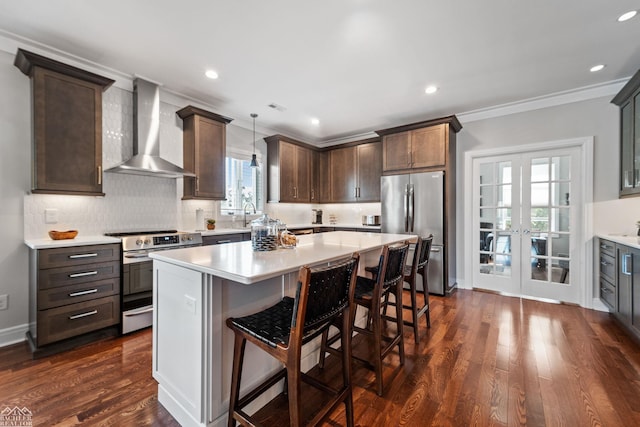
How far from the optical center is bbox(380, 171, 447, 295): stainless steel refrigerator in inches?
155


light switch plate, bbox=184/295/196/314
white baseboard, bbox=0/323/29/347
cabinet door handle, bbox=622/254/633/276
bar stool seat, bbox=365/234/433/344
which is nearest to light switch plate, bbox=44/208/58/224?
white baseboard, bbox=0/323/29/347

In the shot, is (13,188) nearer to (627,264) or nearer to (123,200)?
(123,200)

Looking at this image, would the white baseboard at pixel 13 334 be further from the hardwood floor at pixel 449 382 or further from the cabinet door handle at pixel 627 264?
the cabinet door handle at pixel 627 264

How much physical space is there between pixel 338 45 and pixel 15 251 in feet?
11.7

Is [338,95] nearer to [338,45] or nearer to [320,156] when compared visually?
[338,45]

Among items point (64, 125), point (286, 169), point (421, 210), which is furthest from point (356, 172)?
point (64, 125)

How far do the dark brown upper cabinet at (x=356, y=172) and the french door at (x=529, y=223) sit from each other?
64.2 inches

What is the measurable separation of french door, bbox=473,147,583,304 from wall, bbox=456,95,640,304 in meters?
0.18

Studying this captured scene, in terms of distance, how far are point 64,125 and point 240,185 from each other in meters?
2.33

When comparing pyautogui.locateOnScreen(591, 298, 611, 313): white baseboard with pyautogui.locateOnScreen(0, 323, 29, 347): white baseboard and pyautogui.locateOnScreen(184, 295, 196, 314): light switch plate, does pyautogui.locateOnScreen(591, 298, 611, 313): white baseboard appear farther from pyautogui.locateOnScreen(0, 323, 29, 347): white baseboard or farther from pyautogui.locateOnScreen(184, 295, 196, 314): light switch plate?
pyautogui.locateOnScreen(0, 323, 29, 347): white baseboard

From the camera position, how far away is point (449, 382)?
194cm

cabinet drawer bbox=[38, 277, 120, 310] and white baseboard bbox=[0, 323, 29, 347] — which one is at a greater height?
cabinet drawer bbox=[38, 277, 120, 310]

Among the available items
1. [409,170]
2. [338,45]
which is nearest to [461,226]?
[409,170]

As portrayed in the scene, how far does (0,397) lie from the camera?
1.76m
